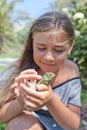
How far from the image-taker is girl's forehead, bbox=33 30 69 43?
167 centimetres

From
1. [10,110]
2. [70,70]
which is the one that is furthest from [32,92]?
[70,70]

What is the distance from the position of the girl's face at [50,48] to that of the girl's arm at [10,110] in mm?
234

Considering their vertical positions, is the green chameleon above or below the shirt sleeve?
above

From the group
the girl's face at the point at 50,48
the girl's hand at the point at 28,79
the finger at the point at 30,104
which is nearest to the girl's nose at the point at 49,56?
the girl's face at the point at 50,48

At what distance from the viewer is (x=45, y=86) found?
1444mm

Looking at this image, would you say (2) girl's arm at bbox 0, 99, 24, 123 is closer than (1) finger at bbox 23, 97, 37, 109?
No

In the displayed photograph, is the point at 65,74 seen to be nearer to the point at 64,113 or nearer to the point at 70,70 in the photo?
the point at 70,70

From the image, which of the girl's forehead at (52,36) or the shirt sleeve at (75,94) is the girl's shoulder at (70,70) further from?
the girl's forehead at (52,36)

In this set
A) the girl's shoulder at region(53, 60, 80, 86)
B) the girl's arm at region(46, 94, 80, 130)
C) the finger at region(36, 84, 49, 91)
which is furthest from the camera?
the girl's shoulder at region(53, 60, 80, 86)

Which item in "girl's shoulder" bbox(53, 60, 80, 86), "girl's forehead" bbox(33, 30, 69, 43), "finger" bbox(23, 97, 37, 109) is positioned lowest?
"girl's shoulder" bbox(53, 60, 80, 86)

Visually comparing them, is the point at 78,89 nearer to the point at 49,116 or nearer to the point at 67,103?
the point at 67,103

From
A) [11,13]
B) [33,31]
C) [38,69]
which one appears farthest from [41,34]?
[11,13]

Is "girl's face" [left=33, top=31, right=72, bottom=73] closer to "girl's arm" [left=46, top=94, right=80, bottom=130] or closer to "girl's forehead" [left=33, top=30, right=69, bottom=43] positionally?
"girl's forehead" [left=33, top=30, right=69, bottom=43]

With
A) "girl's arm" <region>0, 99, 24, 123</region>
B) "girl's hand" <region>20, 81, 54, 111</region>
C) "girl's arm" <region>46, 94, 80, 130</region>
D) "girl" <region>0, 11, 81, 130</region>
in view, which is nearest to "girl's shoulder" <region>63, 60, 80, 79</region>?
"girl" <region>0, 11, 81, 130</region>
